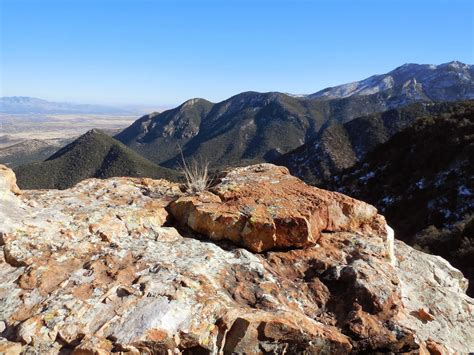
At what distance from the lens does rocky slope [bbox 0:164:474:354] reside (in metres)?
4.41

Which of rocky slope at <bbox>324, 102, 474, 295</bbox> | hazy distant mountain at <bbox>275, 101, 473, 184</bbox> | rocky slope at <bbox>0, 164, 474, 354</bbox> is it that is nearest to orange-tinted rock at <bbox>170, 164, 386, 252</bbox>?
rocky slope at <bbox>0, 164, 474, 354</bbox>

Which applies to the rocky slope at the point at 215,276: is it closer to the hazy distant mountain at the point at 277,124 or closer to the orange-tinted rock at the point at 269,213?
the orange-tinted rock at the point at 269,213

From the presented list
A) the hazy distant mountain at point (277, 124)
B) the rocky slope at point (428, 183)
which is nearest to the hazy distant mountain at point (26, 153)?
the hazy distant mountain at point (277, 124)

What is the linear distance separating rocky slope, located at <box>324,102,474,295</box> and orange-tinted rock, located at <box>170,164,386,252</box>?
9822 mm

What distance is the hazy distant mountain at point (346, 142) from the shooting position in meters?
80.3

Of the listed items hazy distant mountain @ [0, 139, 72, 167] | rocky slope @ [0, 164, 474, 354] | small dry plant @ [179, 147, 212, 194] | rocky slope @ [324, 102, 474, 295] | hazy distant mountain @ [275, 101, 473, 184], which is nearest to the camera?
rocky slope @ [0, 164, 474, 354]

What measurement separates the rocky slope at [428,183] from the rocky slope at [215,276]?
1005cm

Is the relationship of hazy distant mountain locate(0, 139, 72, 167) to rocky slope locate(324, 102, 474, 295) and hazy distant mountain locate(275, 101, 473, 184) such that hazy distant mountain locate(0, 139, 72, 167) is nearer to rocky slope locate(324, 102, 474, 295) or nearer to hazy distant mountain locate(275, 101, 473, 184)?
hazy distant mountain locate(275, 101, 473, 184)

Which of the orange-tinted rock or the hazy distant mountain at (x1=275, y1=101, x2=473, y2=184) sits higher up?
the orange-tinted rock

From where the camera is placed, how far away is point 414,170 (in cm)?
3981

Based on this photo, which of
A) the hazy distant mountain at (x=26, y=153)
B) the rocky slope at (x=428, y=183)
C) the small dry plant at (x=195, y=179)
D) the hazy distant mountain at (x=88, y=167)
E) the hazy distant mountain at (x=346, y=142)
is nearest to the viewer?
the small dry plant at (x=195, y=179)

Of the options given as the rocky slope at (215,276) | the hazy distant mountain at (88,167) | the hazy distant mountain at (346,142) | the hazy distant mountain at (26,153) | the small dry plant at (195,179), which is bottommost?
the hazy distant mountain at (26,153)

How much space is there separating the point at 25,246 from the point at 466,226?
75.0 ft

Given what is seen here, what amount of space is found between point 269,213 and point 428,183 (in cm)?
3351
